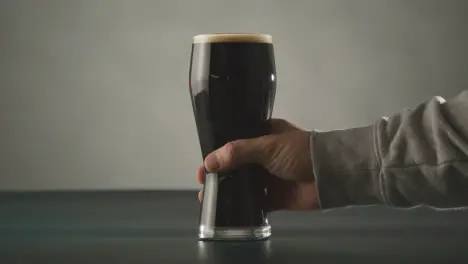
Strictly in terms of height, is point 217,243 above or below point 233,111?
below

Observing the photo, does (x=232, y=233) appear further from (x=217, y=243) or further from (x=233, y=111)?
(x=233, y=111)

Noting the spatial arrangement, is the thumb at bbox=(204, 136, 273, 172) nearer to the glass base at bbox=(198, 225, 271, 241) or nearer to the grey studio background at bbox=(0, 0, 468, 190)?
the glass base at bbox=(198, 225, 271, 241)

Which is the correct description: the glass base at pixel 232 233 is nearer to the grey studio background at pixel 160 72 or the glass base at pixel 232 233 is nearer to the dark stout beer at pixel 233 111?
the dark stout beer at pixel 233 111

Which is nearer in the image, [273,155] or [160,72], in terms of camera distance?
[273,155]

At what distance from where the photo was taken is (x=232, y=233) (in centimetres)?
96

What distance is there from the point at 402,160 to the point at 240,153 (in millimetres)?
185

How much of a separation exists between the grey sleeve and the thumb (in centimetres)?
6

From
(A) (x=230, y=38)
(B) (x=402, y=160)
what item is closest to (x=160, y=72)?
(A) (x=230, y=38)

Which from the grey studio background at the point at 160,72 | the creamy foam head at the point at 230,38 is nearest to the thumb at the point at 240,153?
the creamy foam head at the point at 230,38

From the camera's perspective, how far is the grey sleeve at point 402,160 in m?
0.86

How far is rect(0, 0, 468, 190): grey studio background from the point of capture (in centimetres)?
231

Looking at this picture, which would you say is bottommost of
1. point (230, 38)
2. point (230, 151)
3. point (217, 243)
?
point (217, 243)

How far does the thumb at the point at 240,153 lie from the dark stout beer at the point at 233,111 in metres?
0.02

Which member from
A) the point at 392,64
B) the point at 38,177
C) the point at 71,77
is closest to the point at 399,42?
the point at 392,64
